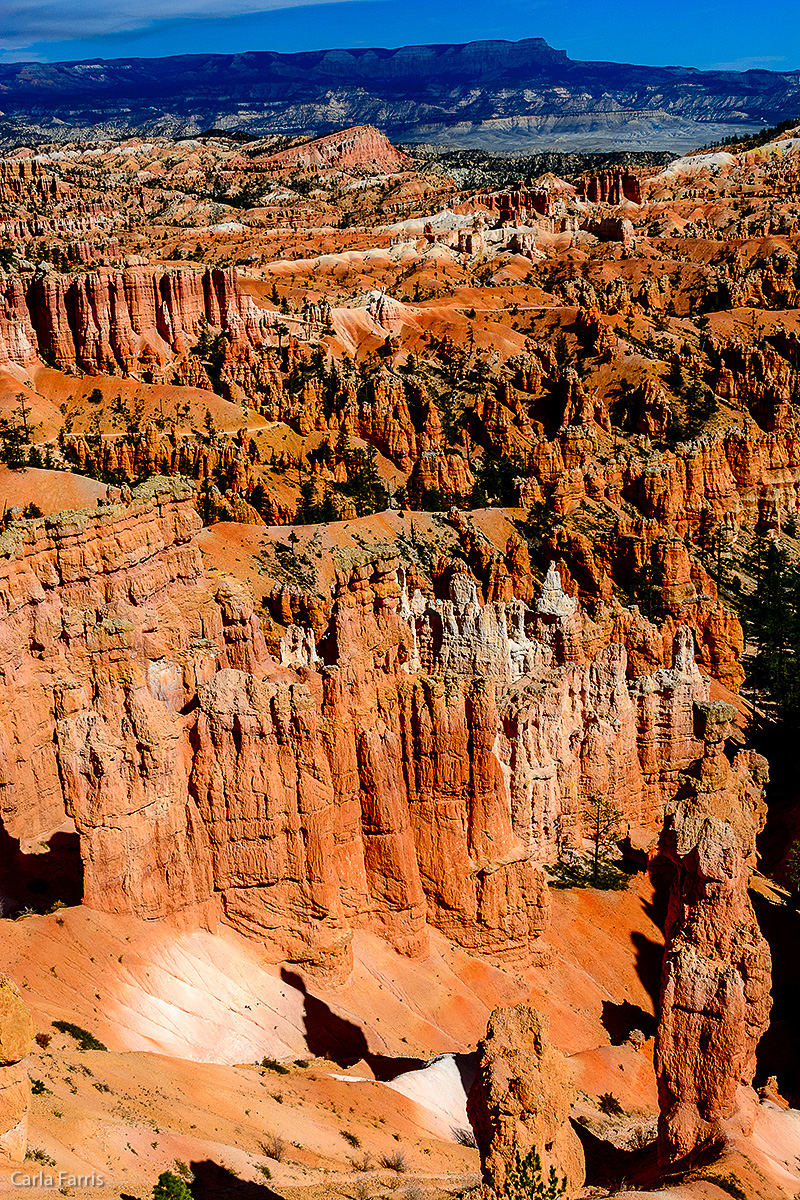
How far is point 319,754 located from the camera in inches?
1004

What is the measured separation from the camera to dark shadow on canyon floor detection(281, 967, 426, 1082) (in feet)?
77.7

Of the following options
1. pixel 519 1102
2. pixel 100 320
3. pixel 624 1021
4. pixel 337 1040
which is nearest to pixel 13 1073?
pixel 519 1102

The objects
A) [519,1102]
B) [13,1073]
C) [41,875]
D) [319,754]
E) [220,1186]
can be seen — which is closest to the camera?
[13,1073]

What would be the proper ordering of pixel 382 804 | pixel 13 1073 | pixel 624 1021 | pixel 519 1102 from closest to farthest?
1. pixel 13 1073
2. pixel 519 1102
3. pixel 382 804
4. pixel 624 1021

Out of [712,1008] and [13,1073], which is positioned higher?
[13,1073]

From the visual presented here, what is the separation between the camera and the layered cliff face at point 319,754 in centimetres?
2428

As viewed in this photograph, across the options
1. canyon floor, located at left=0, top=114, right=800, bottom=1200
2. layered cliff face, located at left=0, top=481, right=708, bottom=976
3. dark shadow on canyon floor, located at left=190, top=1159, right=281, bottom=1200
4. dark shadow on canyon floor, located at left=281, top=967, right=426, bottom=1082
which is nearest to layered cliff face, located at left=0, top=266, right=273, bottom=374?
canyon floor, located at left=0, top=114, right=800, bottom=1200

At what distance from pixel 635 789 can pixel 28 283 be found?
65.8 metres

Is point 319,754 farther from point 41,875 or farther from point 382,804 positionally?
point 41,875

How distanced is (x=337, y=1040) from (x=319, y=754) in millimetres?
6190

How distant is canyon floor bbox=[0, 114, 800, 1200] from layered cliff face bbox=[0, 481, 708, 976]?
Answer: 0.31 ft

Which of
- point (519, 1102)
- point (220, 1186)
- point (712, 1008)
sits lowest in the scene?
point (220, 1186)

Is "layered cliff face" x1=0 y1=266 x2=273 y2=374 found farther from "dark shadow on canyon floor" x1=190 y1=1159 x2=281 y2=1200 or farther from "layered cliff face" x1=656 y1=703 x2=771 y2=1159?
"dark shadow on canyon floor" x1=190 y1=1159 x2=281 y2=1200

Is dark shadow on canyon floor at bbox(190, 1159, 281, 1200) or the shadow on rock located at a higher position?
dark shadow on canyon floor at bbox(190, 1159, 281, 1200)
